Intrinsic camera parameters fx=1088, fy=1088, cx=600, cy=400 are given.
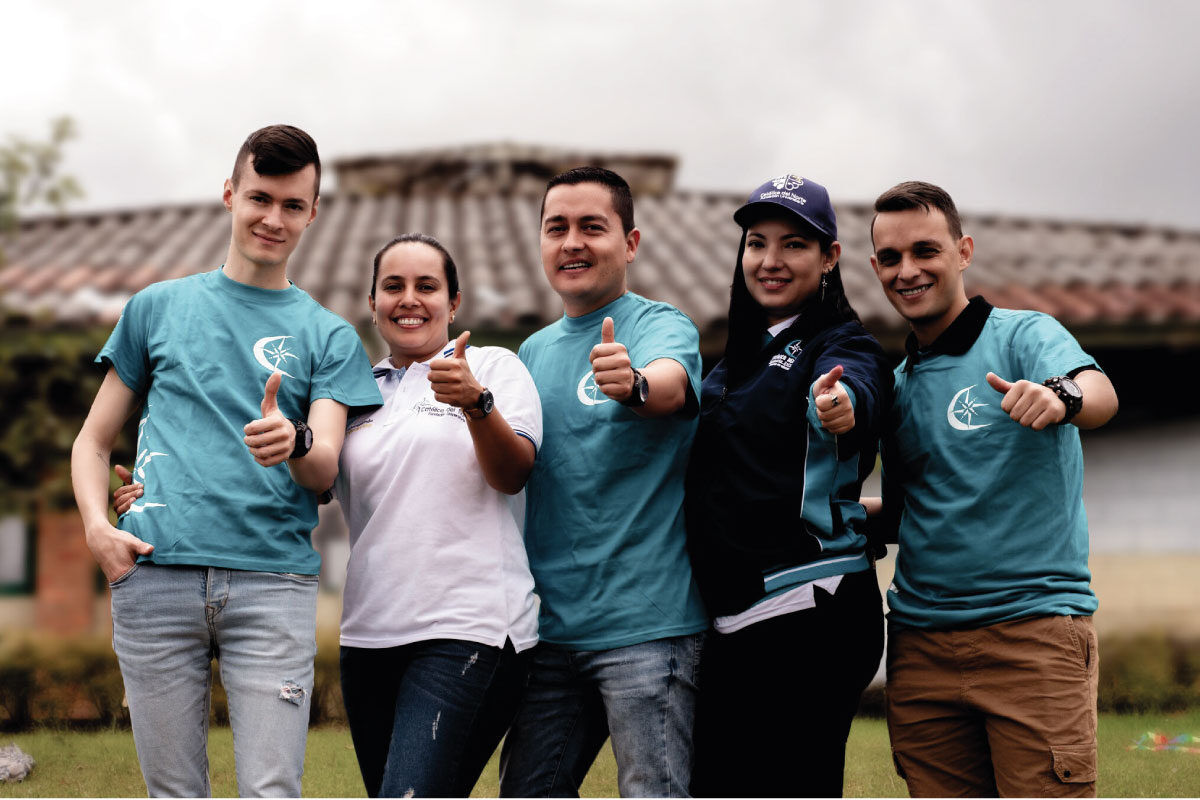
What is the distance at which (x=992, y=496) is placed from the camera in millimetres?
2727

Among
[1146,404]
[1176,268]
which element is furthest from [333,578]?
[1176,268]

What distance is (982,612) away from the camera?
272 cm

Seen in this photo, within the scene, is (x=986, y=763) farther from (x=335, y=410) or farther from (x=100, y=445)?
(x=100, y=445)

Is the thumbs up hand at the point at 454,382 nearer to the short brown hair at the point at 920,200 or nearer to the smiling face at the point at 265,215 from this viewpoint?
the smiling face at the point at 265,215

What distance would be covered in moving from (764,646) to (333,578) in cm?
453

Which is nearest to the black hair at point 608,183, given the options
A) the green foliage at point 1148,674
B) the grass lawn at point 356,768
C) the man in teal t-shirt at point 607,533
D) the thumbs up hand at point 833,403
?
the man in teal t-shirt at point 607,533

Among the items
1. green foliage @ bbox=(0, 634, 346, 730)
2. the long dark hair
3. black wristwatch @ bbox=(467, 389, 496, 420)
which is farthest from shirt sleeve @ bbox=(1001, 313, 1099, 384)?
green foliage @ bbox=(0, 634, 346, 730)

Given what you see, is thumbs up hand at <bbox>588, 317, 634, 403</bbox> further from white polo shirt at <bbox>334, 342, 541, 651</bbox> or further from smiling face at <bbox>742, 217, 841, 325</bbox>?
smiling face at <bbox>742, 217, 841, 325</bbox>

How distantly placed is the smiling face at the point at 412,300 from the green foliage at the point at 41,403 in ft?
14.7

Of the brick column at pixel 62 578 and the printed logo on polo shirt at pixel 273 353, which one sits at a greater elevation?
the printed logo on polo shirt at pixel 273 353

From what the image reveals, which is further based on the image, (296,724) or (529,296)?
(529,296)

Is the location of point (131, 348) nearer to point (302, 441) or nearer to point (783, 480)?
point (302, 441)

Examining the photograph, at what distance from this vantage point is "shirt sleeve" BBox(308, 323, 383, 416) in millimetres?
2615

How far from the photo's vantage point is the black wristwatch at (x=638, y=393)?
2432 mm
